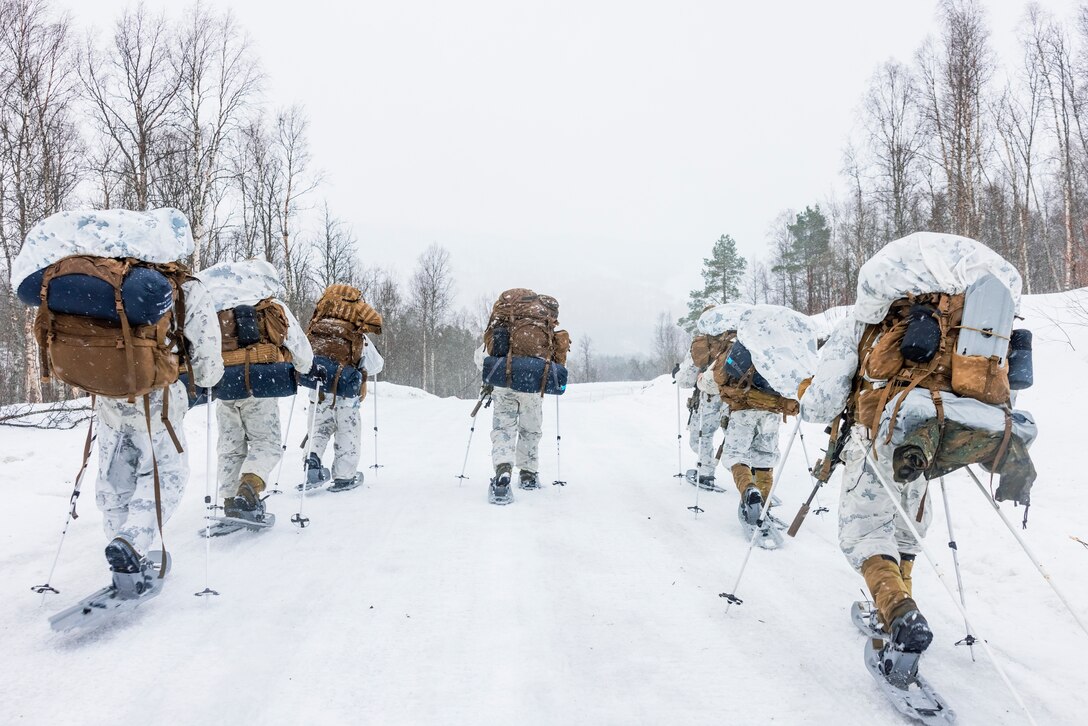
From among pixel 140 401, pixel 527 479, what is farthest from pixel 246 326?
pixel 527 479

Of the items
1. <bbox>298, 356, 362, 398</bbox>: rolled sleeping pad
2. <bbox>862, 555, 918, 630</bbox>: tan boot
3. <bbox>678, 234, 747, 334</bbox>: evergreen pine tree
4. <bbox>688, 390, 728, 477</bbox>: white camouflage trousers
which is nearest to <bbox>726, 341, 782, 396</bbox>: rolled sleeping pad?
<bbox>688, 390, 728, 477</bbox>: white camouflage trousers

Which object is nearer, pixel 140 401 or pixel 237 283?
pixel 140 401

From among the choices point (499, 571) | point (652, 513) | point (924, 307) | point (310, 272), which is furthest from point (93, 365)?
point (310, 272)

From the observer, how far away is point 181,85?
15070 mm

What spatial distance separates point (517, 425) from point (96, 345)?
389 centimetres

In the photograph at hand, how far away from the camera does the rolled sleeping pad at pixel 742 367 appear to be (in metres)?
4.89

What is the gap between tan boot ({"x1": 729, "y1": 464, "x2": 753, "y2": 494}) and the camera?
4801mm

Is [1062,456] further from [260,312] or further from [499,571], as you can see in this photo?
[260,312]

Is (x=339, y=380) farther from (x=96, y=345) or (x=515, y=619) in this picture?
(x=515, y=619)

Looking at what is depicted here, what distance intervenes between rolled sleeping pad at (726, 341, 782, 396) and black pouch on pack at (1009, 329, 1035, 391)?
7.61 ft

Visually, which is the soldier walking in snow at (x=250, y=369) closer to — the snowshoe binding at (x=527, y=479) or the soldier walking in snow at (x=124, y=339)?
the soldier walking in snow at (x=124, y=339)

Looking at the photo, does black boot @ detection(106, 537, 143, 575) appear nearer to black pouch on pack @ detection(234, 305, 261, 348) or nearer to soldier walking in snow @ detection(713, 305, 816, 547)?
black pouch on pack @ detection(234, 305, 261, 348)

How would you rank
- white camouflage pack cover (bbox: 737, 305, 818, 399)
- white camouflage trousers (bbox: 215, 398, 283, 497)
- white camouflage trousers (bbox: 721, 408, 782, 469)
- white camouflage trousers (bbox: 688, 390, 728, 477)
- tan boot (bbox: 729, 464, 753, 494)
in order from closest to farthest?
white camouflage pack cover (bbox: 737, 305, 818, 399) → white camouflage trousers (bbox: 215, 398, 283, 497) → tan boot (bbox: 729, 464, 753, 494) → white camouflage trousers (bbox: 721, 408, 782, 469) → white camouflage trousers (bbox: 688, 390, 728, 477)

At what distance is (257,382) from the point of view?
450 cm
